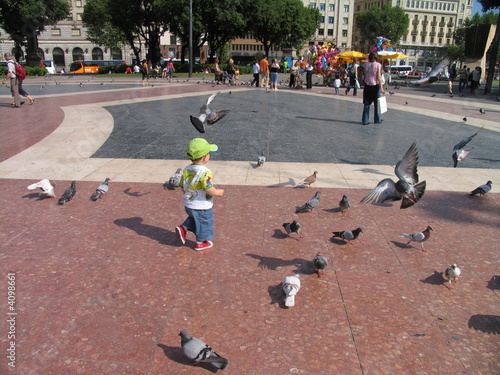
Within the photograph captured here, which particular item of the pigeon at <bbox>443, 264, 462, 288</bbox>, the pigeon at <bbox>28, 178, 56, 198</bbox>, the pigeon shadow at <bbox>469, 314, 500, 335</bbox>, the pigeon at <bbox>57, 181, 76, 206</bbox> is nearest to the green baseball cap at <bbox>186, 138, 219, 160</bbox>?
the pigeon at <bbox>57, 181, 76, 206</bbox>

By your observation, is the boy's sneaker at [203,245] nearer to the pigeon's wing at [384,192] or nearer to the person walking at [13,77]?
the pigeon's wing at [384,192]

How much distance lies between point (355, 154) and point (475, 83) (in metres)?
23.7

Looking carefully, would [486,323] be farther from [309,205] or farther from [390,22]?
[390,22]

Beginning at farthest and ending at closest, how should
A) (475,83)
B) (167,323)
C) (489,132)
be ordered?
(475,83)
(489,132)
(167,323)

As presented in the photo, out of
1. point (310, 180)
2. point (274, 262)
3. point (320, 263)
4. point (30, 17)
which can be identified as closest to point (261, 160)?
point (310, 180)

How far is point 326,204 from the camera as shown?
5.94m

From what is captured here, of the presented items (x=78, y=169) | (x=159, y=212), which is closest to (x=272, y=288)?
(x=159, y=212)

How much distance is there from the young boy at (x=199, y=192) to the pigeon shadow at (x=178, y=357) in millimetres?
1562

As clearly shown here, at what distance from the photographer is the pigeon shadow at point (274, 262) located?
4.12 m

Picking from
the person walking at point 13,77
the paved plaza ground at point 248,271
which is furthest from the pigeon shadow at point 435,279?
the person walking at point 13,77

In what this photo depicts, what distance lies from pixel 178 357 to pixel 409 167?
11.3ft

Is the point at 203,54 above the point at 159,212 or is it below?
above

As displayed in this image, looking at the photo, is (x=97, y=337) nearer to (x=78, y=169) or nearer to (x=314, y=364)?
(x=314, y=364)

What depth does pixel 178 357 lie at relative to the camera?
288 centimetres
